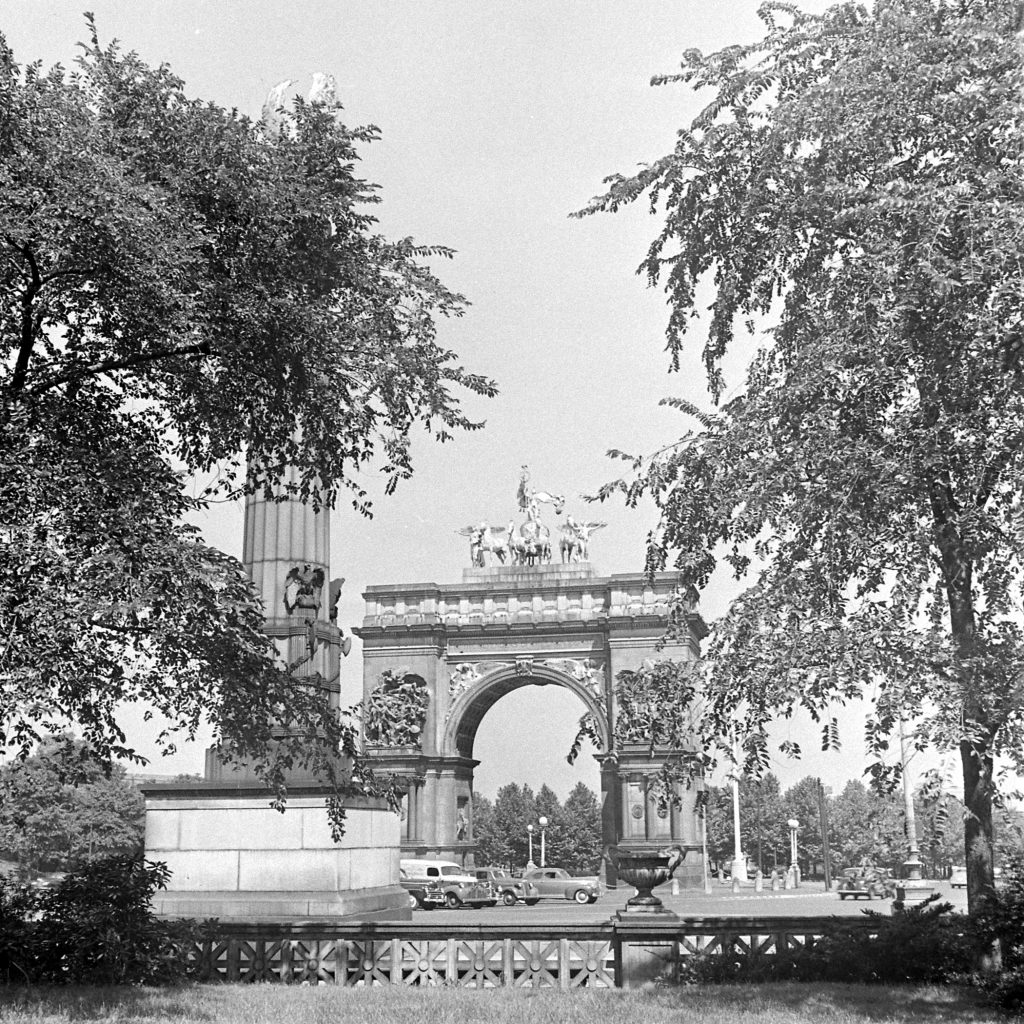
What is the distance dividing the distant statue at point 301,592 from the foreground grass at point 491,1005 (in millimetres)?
4857

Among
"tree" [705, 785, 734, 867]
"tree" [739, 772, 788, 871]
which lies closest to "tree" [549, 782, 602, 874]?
"tree" [705, 785, 734, 867]

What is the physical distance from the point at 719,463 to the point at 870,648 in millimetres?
3032

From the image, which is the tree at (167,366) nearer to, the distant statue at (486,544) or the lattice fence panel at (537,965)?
the lattice fence panel at (537,965)

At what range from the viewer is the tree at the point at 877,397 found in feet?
34.8

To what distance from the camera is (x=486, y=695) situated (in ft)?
209

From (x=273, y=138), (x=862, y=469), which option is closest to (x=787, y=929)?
(x=862, y=469)

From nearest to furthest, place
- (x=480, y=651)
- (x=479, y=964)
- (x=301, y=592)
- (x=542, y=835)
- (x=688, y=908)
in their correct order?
1. (x=479, y=964)
2. (x=301, y=592)
3. (x=688, y=908)
4. (x=480, y=651)
5. (x=542, y=835)

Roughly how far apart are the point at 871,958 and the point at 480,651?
4968 cm

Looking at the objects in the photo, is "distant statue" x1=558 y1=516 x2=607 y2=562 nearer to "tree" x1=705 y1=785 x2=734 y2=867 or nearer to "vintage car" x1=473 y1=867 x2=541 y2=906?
"vintage car" x1=473 y1=867 x2=541 y2=906

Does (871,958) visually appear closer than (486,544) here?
Yes

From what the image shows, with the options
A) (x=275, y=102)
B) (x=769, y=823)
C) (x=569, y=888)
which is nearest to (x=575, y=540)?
(x=569, y=888)

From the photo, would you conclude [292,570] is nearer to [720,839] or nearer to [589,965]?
[589,965]

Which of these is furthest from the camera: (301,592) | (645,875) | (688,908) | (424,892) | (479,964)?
(424,892)

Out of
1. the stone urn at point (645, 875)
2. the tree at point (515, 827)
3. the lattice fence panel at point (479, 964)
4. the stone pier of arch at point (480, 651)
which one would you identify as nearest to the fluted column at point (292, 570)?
the lattice fence panel at point (479, 964)
